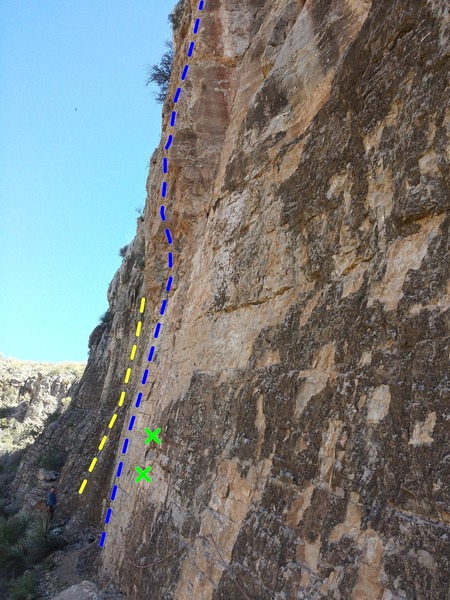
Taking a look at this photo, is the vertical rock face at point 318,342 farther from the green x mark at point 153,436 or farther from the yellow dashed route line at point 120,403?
the yellow dashed route line at point 120,403

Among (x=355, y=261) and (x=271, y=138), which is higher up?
(x=271, y=138)

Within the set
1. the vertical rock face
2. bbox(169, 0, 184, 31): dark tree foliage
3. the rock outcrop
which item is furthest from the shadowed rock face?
the rock outcrop

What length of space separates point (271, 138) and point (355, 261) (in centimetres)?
→ 267

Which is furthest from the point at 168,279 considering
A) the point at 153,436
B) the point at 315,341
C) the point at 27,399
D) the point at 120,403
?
the point at 27,399

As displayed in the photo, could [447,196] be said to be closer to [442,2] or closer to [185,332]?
[442,2]

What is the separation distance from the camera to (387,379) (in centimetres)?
341

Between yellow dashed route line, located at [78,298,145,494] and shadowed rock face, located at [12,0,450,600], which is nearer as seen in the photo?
shadowed rock face, located at [12,0,450,600]

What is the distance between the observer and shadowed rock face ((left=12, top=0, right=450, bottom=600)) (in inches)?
125

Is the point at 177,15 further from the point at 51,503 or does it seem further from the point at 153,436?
the point at 51,503

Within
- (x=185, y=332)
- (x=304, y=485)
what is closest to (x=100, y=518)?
(x=185, y=332)

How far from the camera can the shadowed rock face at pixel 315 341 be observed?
10.4 ft

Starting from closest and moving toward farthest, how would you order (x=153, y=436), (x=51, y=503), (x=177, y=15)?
(x=153, y=436)
(x=177, y=15)
(x=51, y=503)

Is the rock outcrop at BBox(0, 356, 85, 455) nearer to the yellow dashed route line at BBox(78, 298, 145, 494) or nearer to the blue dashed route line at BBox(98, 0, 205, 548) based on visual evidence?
the yellow dashed route line at BBox(78, 298, 145, 494)

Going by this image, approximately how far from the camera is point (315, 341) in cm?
436
